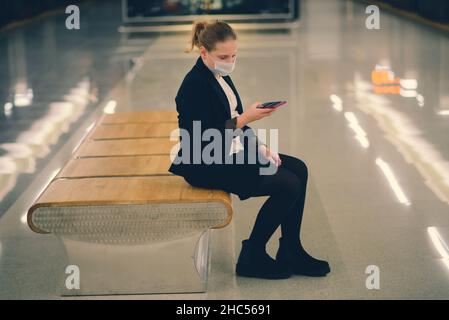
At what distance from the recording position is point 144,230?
12.3 ft

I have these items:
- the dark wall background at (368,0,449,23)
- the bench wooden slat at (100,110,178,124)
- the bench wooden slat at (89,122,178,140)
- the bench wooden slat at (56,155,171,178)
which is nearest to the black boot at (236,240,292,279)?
the bench wooden slat at (56,155,171,178)

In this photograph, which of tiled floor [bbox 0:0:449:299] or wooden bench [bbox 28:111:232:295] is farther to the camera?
tiled floor [bbox 0:0:449:299]

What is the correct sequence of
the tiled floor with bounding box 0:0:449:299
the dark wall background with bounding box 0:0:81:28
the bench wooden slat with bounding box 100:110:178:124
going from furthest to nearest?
the dark wall background with bounding box 0:0:81:28 < the bench wooden slat with bounding box 100:110:178:124 < the tiled floor with bounding box 0:0:449:299

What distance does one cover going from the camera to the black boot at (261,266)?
3.99 metres

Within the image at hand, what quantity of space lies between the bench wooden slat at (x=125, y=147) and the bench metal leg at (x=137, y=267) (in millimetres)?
864

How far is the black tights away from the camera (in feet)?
12.7

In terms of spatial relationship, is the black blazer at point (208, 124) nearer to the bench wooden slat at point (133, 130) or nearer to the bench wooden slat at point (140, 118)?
the bench wooden slat at point (133, 130)

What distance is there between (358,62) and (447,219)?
24.6ft

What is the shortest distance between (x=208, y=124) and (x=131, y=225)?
23.0 inches

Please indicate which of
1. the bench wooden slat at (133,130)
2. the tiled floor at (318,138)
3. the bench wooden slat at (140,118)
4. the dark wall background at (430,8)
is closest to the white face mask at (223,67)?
the tiled floor at (318,138)

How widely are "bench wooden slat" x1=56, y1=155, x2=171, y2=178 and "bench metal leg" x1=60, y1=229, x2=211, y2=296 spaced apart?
1.50 feet

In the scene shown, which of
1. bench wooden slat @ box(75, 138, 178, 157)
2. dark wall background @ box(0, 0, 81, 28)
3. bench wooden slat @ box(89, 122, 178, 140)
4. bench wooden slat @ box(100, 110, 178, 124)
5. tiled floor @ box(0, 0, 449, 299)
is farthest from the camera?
dark wall background @ box(0, 0, 81, 28)

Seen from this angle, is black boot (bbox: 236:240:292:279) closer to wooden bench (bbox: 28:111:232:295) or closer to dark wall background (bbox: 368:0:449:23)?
wooden bench (bbox: 28:111:232:295)
